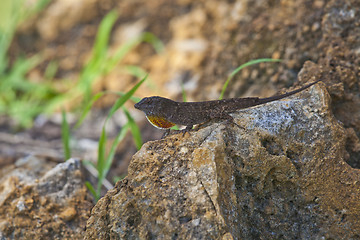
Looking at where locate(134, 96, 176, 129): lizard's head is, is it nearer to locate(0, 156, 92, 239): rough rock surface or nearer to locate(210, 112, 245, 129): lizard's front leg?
locate(210, 112, 245, 129): lizard's front leg

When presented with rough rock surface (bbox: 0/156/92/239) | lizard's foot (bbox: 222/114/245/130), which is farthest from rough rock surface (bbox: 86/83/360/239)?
rough rock surface (bbox: 0/156/92/239)

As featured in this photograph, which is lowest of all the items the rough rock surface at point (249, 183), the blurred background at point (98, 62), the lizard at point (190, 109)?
the rough rock surface at point (249, 183)

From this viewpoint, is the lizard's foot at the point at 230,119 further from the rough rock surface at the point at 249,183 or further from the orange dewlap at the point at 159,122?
the orange dewlap at the point at 159,122

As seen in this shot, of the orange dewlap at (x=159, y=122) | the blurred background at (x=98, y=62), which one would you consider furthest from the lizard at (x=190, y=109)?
the blurred background at (x=98, y=62)

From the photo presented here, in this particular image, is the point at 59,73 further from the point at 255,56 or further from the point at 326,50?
the point at 326,50

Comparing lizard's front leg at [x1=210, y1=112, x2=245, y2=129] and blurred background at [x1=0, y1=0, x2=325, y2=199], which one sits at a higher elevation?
blurred background at [x1=0, y1=0, x2=325, y2=199]

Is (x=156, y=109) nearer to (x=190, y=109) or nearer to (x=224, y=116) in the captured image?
(x=190, y=109)
